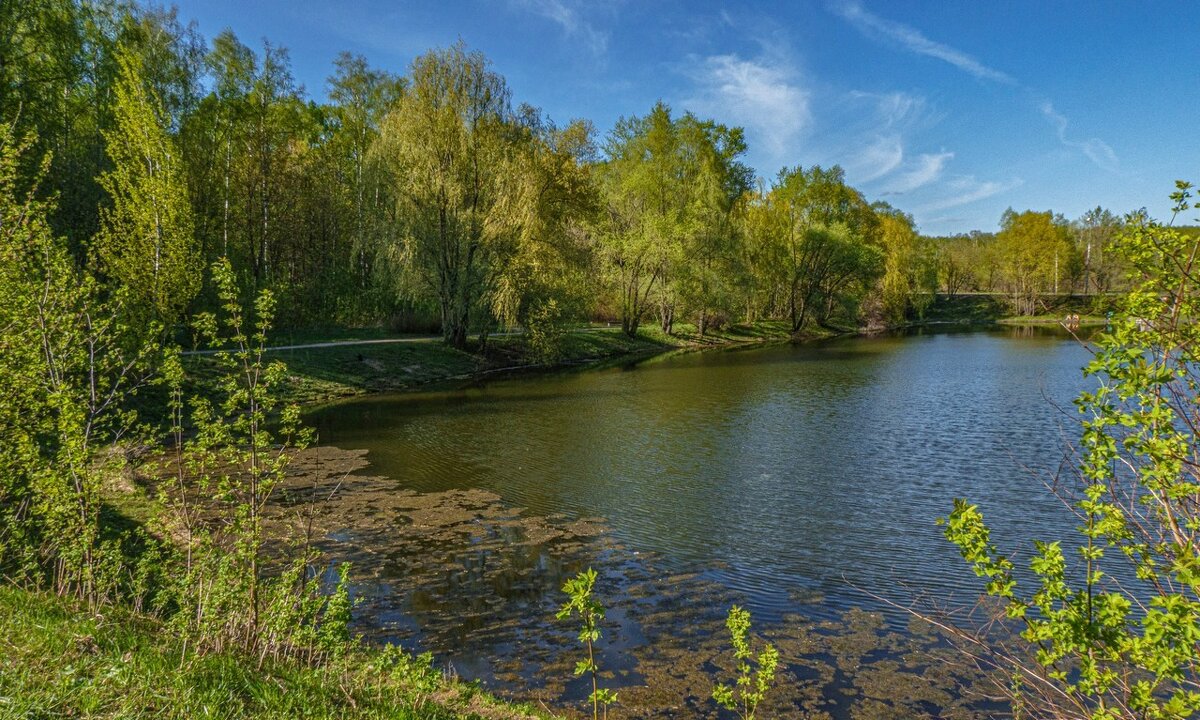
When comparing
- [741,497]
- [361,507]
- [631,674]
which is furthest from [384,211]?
[631,674]

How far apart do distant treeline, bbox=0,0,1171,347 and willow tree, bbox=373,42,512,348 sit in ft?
0.38

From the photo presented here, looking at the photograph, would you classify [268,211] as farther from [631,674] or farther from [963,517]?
[963,517]

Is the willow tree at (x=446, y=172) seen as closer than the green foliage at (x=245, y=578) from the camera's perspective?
No

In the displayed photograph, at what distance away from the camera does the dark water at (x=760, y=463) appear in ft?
38.4

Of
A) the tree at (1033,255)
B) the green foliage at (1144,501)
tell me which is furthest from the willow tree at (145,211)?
the tree at (1033,255)

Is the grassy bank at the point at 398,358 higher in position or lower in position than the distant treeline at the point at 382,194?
lower

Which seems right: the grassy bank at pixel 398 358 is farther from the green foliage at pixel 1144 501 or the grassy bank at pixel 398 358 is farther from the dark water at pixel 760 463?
the green foliage at pixel 1144 501

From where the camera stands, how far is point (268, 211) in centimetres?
4397

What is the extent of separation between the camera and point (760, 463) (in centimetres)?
1892

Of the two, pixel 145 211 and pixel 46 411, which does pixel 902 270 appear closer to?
pixel 145 211

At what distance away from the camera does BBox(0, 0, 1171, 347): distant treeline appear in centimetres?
2378

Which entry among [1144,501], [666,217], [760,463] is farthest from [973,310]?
[1144,501]

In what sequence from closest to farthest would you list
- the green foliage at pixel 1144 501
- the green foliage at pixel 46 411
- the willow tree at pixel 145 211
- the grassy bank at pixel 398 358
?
the green foliage at pixel 1144 501 < the green foliage at pixel 46 411 < the willow tree at pixel 145 211 < the grassy bank at pixel 398 358

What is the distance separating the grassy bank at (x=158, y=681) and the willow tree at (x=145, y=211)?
18.1 metres
